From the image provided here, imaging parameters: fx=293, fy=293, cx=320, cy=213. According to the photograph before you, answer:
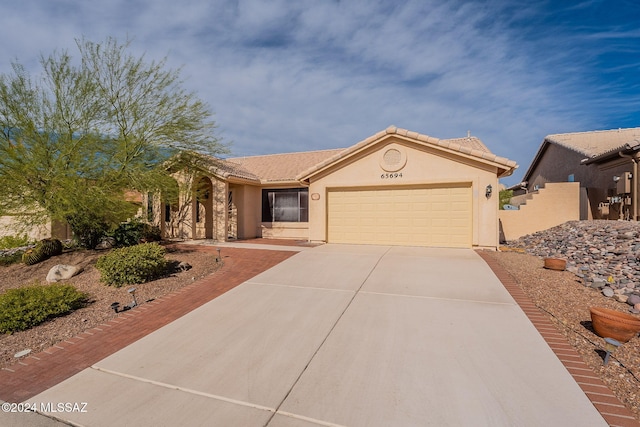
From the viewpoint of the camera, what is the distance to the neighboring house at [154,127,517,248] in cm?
1087

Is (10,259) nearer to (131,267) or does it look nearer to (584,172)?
(131,267)

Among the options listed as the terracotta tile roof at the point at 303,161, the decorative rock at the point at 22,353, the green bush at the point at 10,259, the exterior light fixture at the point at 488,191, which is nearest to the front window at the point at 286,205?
the terracotta tile roof at the point at 303,161

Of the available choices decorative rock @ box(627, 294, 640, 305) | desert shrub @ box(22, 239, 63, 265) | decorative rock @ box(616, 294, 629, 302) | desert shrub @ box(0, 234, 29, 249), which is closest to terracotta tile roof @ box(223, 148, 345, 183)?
desert shrub @ box(22, 239, 63, 265)

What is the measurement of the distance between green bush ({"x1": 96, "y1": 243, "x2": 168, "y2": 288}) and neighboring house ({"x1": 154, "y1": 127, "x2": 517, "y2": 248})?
6.49 meters

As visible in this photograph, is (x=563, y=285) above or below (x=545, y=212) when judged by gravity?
below

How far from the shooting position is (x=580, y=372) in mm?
3428

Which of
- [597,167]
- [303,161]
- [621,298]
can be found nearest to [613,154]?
[597,167]

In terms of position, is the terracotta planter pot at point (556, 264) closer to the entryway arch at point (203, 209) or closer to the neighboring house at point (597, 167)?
the neighboring house at point (597, 167)

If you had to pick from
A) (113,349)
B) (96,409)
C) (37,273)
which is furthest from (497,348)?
(37,273)

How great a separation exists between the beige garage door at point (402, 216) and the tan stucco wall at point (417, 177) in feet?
1.00

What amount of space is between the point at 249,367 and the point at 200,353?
33.3 inches

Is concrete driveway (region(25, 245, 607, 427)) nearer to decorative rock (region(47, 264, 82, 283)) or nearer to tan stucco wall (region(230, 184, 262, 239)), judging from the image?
decorative rock (region(47, 264, 82, 283))

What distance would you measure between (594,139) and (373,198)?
67.4 ft

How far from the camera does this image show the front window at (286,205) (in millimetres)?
15445
